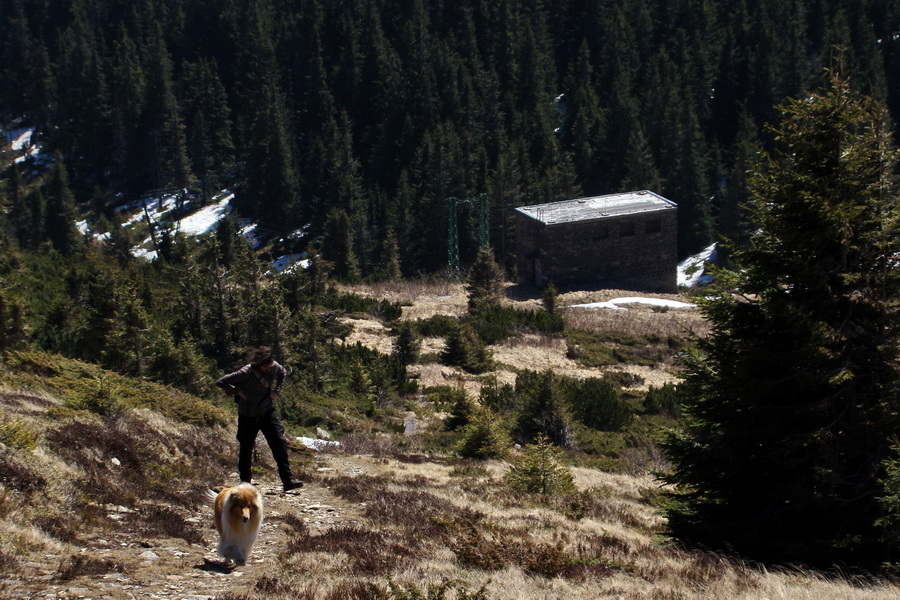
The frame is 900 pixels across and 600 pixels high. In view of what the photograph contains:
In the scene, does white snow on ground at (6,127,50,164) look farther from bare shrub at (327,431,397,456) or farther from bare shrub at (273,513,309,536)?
bare shrub at (273,513,309,536)

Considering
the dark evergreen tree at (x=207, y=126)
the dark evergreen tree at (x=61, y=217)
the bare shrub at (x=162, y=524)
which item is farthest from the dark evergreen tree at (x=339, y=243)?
the bare shrub at (x=162, y=524)

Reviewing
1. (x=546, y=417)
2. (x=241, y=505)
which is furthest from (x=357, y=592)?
(x=546, y=417)

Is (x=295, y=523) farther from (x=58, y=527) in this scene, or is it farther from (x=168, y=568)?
(x=58, y=527)

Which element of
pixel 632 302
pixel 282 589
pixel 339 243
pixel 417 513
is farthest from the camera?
pixel 339 243

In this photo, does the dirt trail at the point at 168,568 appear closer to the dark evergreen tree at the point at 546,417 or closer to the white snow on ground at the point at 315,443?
the white snow on ground at the point at 315,443

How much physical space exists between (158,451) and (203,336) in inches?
588

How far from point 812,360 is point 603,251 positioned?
147 feet

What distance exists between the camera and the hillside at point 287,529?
233 inches

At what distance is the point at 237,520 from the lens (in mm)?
6520

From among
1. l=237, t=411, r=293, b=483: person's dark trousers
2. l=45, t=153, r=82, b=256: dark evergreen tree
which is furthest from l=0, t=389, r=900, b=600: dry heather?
l=45, t=153, r=82, b=256: dark evergreen tree

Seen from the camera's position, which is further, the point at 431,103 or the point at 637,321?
the point at 431,103

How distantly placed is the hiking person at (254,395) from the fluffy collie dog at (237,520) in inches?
59.5

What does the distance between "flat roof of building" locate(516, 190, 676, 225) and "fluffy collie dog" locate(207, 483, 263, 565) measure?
4588 cm

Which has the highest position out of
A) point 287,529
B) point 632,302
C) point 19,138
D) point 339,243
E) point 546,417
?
point 19,138
